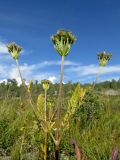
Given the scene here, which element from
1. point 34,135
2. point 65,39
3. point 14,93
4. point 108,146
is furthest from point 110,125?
point 14,93

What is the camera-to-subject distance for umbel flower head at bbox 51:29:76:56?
3.00 m

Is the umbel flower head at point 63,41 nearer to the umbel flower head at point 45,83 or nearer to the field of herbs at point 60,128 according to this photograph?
the field of herbs at point 60,128

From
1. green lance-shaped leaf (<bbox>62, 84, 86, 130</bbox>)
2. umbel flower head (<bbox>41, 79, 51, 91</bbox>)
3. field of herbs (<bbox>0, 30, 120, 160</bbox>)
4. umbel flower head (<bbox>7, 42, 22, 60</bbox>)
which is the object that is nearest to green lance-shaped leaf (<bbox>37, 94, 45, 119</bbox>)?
Result: field of herbs (<bbox>0, 30, 120, 160</bbox>)

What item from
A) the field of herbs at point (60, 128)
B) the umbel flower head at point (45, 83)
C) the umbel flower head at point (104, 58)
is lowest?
the field of herbs at point (60, 128)

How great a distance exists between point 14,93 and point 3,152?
7.69 metres

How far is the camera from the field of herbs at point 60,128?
3156 millimetres

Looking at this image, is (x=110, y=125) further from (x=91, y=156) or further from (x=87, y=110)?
(x=91, y=156)

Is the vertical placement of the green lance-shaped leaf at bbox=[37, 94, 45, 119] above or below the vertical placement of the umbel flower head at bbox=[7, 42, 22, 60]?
below

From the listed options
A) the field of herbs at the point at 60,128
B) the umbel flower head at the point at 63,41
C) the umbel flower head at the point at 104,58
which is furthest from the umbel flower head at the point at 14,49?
the umbel flower head at the point at 104,58

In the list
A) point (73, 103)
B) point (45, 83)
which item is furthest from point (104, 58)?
point (45, 83)

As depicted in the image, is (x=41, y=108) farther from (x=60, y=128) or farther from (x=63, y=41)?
(x=63, y=41)

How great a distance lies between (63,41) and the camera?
3037mm

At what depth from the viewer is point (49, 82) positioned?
382cm

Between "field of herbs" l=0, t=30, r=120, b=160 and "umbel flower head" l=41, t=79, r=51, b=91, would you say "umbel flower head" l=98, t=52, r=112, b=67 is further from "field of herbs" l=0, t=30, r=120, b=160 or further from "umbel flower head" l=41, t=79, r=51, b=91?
"umbel flower head" l=41, t=79, r=51, b=91
